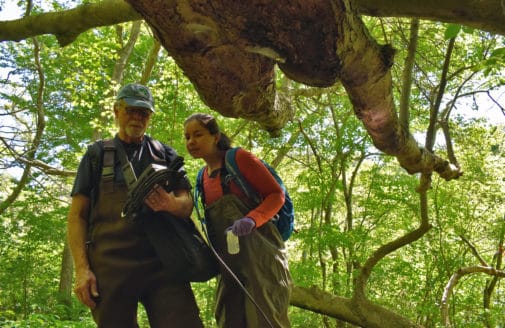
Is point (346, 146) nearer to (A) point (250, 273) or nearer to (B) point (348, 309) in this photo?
(B) point (348, 309)

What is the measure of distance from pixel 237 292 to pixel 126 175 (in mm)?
844

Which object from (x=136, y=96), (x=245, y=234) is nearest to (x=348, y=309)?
(x=245, y=234)

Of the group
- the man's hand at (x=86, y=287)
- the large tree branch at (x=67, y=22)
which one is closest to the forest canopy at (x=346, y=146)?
the large tree branch at (x=67, y=22)

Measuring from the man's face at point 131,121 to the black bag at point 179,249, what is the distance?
505 mm

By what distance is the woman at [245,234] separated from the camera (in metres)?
2.06

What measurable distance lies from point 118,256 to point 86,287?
208mm

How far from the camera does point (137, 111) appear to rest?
2.35m

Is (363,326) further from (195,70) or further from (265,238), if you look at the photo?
(195,70)

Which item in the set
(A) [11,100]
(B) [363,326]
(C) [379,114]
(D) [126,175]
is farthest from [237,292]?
(A) [11,100]

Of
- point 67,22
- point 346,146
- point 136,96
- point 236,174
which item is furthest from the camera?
point 346,146

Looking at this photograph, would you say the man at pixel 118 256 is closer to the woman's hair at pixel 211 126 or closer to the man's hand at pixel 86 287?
the man's hand at pixel 86 287

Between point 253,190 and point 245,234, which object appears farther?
point 253,190

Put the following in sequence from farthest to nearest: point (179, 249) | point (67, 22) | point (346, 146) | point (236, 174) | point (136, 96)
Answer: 1. point (346, 146)
2. point (67, 22)
3. point (136, 96)
4. point (236, 174)
5. point (179, 249)

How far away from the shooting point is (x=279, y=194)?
7.07ft
